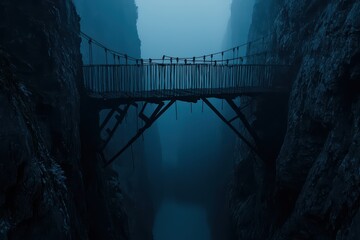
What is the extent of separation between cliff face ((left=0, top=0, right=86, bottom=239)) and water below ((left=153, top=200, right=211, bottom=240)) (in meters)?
20.8

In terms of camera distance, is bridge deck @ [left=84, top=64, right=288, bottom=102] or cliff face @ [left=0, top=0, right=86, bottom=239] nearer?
cliff face @ [left=0, top=0, right=86, bottom=239]

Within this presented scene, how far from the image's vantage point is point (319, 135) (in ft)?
40.5

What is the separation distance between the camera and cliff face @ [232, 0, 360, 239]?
30.5ft

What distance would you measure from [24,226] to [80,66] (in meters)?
9.85

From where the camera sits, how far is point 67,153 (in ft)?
36.8

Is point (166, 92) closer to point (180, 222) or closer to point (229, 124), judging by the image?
point (229, 124)

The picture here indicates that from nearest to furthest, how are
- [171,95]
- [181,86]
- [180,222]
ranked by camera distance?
[171,95]
[181,86]
[180,222]

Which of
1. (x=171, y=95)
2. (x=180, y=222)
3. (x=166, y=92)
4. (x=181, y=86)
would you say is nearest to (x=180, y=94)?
(x=171, y=95)

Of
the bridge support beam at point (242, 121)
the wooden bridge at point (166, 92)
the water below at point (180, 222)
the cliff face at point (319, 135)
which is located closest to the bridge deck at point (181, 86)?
the wooden bridge at point (166, 92)

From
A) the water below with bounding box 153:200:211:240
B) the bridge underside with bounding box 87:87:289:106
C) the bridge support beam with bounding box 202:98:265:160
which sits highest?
the bridge underside with bounding box 87:87:289:106

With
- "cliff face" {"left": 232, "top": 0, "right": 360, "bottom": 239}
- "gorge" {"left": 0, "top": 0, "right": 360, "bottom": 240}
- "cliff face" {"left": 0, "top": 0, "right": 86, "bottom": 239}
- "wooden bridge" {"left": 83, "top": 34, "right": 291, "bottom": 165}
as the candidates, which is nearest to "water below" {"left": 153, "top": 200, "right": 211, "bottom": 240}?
"gorge" {"left": 0, "top": 0, "right": 360, "bottom": 240}

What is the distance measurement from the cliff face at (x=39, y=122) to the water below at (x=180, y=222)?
20773 mm

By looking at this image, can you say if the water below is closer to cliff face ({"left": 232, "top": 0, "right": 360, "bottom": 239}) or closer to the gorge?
the gorge

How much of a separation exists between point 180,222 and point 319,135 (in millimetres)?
24897
